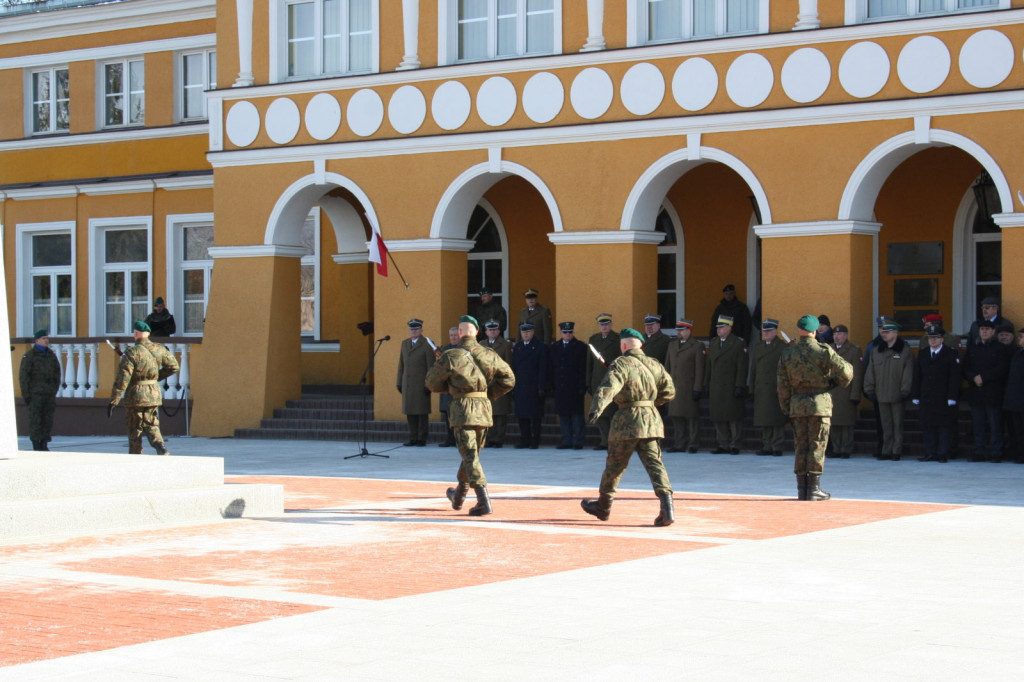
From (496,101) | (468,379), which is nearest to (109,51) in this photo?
(496,101)

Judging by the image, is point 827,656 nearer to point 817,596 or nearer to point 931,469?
point 817,596

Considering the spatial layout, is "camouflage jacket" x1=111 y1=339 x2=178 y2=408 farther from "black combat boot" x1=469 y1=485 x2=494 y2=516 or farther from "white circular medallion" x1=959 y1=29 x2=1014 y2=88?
"white circular medallion" x1=959 y1=29 x2=1014 y2=88

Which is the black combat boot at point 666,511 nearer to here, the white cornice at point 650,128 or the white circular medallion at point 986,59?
the white cornice at point 650,128

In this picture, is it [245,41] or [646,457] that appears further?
[245,41]

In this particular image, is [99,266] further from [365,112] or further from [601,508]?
[601,508]

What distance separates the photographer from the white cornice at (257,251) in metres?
24.5

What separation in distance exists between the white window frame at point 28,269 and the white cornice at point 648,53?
622 centimetres

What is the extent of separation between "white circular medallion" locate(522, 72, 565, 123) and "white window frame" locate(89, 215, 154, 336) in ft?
31.0

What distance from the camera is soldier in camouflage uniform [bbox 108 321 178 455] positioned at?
1755cm

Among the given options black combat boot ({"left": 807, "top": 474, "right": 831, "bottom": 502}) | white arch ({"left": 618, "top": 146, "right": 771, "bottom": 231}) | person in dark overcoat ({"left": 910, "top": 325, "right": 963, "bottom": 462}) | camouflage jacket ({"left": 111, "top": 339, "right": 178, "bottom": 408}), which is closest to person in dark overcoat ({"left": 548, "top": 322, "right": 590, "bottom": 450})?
white arch ({"left": 618, "top": 146, "right": 771, "bottom": 231})

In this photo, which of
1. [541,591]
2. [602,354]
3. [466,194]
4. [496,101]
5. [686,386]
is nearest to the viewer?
[541,591]

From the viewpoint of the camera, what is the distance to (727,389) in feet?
65.8

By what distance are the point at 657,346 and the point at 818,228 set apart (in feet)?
8.64

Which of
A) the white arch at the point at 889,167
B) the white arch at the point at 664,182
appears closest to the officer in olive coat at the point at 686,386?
the white arch at the point at 664,182
